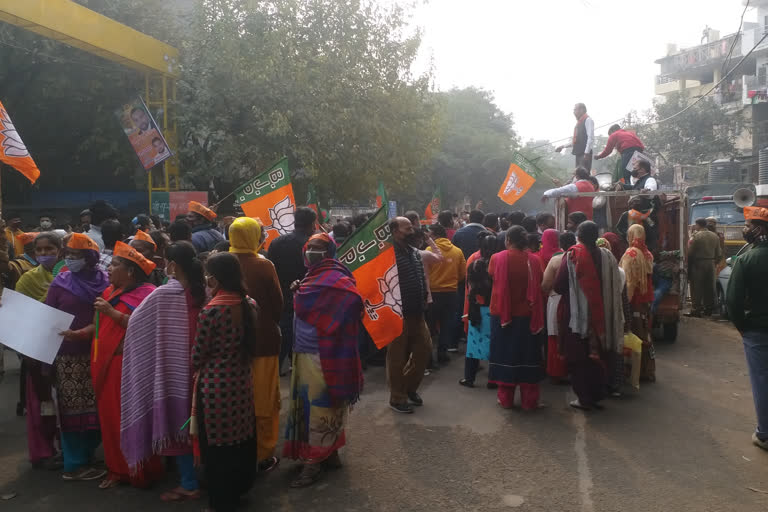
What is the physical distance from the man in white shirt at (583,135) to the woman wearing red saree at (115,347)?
25.6 ft

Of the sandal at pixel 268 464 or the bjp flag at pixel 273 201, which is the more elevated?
the bjp flag at pixel 273 201

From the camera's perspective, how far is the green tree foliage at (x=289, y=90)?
55.1 feet

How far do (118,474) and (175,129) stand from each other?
14.3m

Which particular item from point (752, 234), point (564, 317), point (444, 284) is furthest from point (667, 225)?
point (752, 234)

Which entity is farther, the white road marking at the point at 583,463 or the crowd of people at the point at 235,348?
the white road marking at the point at 583,463

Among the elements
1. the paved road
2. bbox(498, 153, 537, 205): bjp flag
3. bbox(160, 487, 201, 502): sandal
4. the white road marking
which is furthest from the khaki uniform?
bbox(160, 487, 201, 502): sandal

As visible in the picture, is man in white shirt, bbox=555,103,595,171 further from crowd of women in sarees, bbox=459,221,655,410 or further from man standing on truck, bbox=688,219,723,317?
crowd of women in sarees, bbox=459,221,655,410

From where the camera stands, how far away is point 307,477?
14.9 feet

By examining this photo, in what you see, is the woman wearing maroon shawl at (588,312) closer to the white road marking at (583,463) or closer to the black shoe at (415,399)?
the white road marking at (583,463)

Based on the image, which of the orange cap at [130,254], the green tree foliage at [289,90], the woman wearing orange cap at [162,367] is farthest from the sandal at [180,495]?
the green tree foliage at [289,90]

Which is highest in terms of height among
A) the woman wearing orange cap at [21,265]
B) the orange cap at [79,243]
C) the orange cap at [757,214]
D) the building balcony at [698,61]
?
the building balcony at [698,61]

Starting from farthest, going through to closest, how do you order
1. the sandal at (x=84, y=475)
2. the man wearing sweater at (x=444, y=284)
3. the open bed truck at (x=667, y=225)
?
the open bed truck at (x=667, y=225), the man wearing sweater at (x=444, y=284), the sandal at (x=84, y=475)

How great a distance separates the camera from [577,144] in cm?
1041

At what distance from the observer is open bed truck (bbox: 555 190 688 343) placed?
907 centimetres
